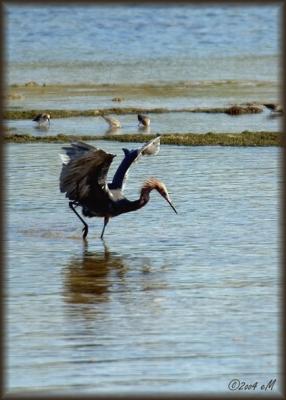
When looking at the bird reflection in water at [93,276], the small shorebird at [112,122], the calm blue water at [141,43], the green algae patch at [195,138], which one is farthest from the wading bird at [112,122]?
the calm blue water at [141,43]

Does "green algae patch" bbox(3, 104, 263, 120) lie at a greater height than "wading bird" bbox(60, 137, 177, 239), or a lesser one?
lesser

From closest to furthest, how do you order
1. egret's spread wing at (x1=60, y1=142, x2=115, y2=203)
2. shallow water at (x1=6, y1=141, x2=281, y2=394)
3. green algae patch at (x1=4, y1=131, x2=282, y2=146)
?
shallow water at (x1=6, y1=141, x2=281, y2=394) → egret's spread wing at (x1=60, y1=142, x2=115, y2=203) → green algae patch at (x1=4, y1=131, x2=282, y2=146)

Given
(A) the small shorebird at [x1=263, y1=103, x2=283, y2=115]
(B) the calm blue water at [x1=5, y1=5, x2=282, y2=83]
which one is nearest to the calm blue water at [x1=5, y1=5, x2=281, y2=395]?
(A) the small shorebird at [x1=263, y1=103, x2=283, y2=115]

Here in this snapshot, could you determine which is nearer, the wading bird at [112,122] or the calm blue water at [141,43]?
the wading bird at [112,122]

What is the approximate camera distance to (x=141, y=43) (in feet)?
125

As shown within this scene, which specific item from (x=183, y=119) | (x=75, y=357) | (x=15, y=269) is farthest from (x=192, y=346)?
(x=183, y=119)

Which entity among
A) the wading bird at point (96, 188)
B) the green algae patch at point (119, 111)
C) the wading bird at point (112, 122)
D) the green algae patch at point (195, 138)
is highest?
the wading bird at point (96, 188)

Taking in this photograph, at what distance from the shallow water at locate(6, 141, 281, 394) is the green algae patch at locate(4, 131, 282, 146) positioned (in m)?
1.85

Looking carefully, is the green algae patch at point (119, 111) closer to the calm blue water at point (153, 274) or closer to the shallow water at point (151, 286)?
the calm blue water at point (153, 274)

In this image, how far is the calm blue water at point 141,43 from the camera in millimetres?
30000

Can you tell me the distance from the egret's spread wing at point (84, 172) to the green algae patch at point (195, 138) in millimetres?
5588

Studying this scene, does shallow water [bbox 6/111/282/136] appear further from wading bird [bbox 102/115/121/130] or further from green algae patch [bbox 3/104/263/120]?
green algae patch [bbox 3/104/263/120]

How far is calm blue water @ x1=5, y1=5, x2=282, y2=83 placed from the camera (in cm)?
3000
